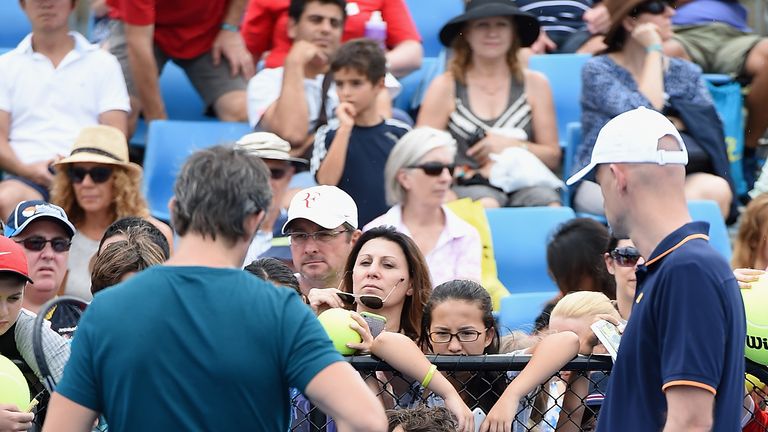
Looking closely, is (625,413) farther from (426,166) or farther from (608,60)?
(608,60)

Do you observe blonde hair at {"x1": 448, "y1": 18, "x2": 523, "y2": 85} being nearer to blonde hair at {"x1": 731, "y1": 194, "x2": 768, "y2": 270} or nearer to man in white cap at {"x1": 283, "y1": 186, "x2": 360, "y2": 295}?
blonde hair at {"x1": 731, "y1": 194, "x2": 768, "y2": 270}

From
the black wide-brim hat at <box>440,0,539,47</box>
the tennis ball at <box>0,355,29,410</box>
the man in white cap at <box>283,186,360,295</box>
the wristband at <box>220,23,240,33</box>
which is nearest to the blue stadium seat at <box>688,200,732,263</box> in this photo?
the black wide-brim hat at <box>440,0,539,47</box>

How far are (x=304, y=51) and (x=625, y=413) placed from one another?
14.5 feet

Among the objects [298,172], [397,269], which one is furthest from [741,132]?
[397,269]

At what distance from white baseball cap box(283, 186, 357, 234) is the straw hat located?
1.38 metres

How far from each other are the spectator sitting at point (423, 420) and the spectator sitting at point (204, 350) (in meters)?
0.74

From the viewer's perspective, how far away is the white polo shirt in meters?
6.85

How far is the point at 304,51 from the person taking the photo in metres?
7.06

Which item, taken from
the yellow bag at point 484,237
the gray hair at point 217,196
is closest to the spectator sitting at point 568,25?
the yellow bag at point 484,237

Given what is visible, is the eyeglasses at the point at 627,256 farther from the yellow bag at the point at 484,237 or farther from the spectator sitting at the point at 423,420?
the yellow bag at the point at 484,237

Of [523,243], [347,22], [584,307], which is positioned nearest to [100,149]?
[347,22]

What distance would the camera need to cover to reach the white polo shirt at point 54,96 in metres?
6.85

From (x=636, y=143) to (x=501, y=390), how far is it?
1130 millimetres

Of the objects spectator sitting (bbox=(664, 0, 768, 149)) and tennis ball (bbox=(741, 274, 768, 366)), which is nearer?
tennis ball (bbox=(741, 274, 768, 366))
